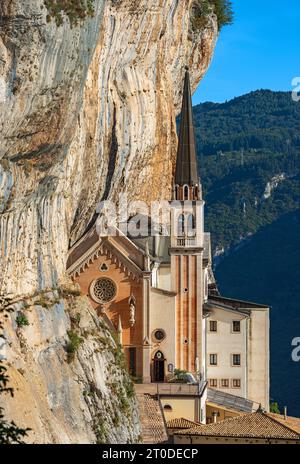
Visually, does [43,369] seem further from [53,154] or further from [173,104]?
[173,104]

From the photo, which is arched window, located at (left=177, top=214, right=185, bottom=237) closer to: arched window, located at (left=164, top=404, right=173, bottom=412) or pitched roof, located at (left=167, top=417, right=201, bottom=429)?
arched window, located at (left=164, top=404, right=173, bottom=412)

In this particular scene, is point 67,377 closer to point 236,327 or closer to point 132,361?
point 132,361

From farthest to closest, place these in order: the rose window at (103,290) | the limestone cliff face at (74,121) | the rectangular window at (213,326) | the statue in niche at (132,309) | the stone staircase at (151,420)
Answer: the rectangular window at (213,326) < the statue in niche at (132,309) < the rose window at (103,290) < the stone staircase at (151,420) < the limestone cliff face at (74,121)

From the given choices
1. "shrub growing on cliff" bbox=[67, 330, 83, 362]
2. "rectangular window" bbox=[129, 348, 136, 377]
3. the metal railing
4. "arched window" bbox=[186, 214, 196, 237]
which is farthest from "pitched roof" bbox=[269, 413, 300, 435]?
"arched window" bbox=[186, 214, 196, 237]

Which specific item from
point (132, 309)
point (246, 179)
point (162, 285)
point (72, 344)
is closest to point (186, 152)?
point (162, 285)

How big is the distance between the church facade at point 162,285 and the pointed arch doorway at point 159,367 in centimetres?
5

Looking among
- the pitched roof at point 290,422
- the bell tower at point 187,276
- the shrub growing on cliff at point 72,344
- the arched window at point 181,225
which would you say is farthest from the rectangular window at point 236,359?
the shrub growing on cliff at point 72,344

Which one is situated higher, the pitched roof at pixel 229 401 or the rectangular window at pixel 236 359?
the rectangular window at pixel 236 359

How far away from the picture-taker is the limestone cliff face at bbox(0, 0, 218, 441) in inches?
1800

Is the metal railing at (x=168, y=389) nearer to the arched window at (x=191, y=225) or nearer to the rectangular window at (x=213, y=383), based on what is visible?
the rectangular window at (x=213, y=383)

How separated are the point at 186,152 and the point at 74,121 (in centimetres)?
2422

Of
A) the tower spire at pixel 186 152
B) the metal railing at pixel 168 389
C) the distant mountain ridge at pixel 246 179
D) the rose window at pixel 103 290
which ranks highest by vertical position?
Answer: the distant mountain ridge at pixel 246 179

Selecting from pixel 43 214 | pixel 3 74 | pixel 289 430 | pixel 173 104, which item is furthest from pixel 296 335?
pixel 3 74

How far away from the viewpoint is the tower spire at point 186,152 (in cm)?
7369
